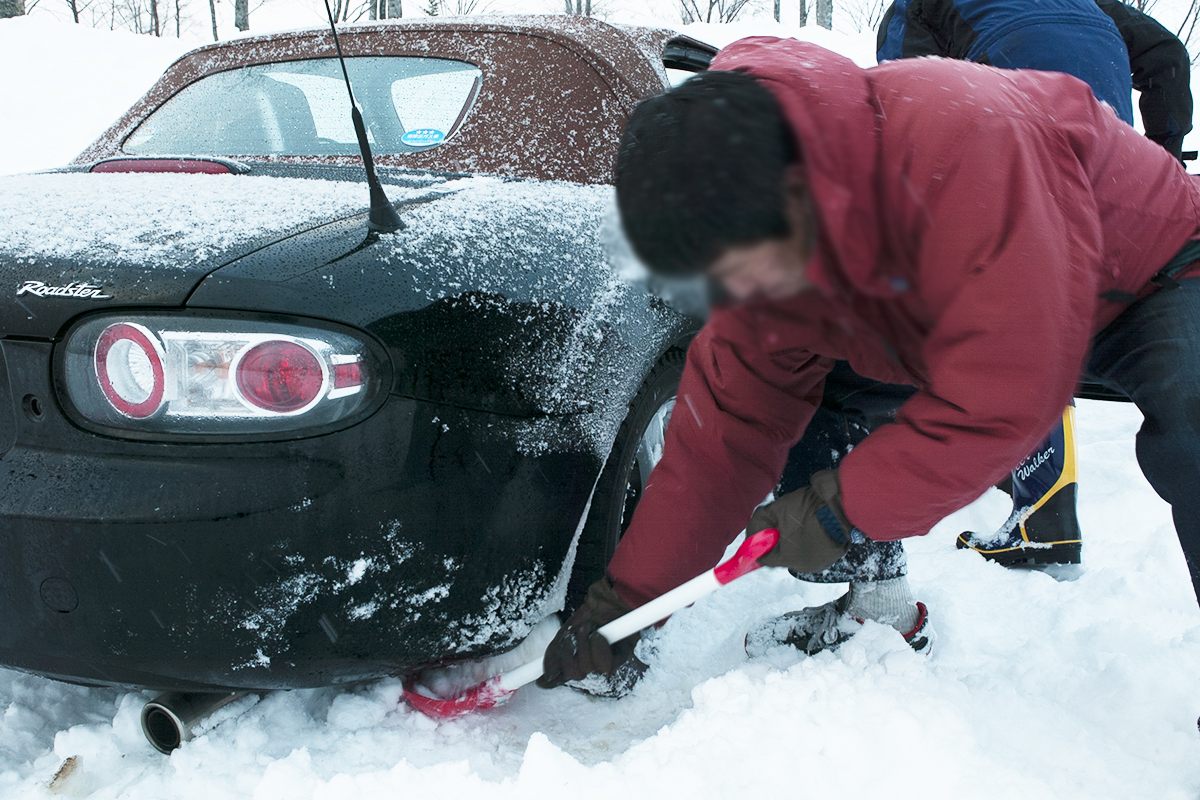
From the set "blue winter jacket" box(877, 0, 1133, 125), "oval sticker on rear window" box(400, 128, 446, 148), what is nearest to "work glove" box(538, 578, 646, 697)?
"oval sticker on rear window" box(400, 128, 446, 148)

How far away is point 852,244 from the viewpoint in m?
0.72

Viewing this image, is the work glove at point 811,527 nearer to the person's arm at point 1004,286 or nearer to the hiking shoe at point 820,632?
the person's arm at point 1004,286

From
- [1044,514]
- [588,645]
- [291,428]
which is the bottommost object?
[1044,514]

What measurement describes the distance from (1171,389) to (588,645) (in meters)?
1.05

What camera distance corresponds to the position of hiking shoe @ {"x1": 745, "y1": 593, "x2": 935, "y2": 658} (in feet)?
6.23

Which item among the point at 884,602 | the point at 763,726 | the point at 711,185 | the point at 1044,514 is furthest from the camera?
the point at 1044,514

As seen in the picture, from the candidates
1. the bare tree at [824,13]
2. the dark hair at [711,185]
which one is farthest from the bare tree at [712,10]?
the dark hair at [711,185]

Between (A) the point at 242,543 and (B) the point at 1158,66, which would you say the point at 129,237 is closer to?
(A) the point at 242,543

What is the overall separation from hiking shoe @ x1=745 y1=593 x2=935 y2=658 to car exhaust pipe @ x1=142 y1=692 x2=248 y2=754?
42.1 inches

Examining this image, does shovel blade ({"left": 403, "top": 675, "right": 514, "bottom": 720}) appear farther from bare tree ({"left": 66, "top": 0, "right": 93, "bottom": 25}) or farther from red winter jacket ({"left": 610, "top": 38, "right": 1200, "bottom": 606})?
bare tree ({"left": 66, "top": 0, "right": 93, "bottom": 25})

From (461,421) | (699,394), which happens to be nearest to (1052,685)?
(699,394)

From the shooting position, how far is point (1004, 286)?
1.07 m

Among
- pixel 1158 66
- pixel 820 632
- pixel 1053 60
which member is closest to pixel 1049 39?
pixel 1053 60

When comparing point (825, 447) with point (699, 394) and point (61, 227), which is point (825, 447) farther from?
point (61, 227)
